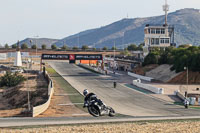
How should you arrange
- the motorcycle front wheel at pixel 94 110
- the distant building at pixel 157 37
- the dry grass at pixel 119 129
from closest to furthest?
the dry grass at pixel 119 129 < the motorcycle front wheel at pixel 94 110 < the distant building at pixel 157 37

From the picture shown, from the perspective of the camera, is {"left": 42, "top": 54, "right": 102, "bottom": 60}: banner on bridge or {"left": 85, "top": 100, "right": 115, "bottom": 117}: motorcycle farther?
{"left": 42, "top": 54, "right": 102, "bottom": 60}: banner on bridge

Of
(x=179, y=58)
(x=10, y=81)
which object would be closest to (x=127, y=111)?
(x=179, y=58)

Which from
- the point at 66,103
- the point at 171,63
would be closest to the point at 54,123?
the point at 66,103

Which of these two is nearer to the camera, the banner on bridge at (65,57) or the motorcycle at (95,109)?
the motorcycle at (95,109)

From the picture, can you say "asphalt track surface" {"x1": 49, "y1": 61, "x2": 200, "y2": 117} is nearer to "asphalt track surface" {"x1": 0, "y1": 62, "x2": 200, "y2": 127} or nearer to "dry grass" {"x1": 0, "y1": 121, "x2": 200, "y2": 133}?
"asphalt track surface" {"x1": 0, "y1": 62, "x2": 200, "y2": 127}

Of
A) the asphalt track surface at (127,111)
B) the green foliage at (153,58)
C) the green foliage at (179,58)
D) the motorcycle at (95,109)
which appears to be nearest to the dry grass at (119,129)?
the motorcycle at (95,109)

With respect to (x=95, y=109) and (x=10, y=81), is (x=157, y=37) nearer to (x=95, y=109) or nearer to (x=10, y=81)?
(x=10, y=81)

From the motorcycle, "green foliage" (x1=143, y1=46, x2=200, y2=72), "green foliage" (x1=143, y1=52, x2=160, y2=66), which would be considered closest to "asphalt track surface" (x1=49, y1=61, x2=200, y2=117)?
the motorcycle

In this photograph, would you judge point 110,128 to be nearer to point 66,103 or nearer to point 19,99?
point 66,103

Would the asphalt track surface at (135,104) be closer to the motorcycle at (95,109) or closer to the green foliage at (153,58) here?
the motorcycle at (95,109)

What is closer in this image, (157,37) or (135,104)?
(135,104)

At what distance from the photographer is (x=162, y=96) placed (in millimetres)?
54281

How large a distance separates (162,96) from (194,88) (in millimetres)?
14176

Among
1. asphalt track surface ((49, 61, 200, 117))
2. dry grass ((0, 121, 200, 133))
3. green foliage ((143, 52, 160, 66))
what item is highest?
green foliage ((143, 52, 160, 66))
